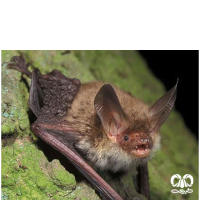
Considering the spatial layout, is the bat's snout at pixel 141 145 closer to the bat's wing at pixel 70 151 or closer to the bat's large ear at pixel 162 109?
the bat's large ear at pixel 162 109

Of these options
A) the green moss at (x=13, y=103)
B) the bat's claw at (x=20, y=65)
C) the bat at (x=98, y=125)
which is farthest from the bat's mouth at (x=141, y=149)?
the bat's claw at (x=20, y=65)

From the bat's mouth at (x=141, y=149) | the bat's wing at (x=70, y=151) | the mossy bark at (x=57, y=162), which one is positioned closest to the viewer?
the mossy bark at (x=57, y=162)

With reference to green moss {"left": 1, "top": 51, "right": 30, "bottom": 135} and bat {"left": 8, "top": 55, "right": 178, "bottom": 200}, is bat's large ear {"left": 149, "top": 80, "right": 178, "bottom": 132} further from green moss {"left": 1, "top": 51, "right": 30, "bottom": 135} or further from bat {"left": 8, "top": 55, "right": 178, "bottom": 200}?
green moss {"left": 1, "top": 51, "right": 30, "bottom": 135}

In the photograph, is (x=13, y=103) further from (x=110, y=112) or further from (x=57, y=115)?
(x=110, y=112)

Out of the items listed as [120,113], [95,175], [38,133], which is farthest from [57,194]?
[120,113]

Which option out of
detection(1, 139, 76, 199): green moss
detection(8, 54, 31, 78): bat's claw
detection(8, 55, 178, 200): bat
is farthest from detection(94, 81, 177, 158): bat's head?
detection(8, 54, 31, 78): bat's claw

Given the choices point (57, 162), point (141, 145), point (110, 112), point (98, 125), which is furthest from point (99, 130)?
point (57, 162)
